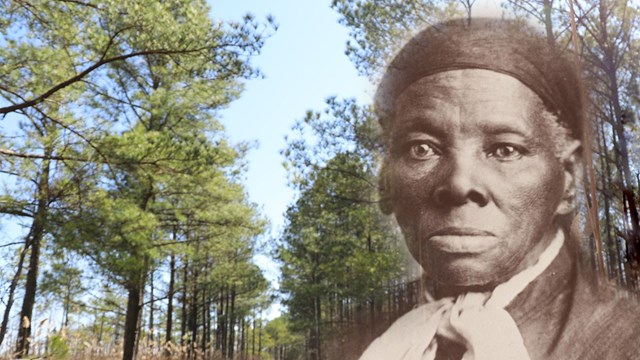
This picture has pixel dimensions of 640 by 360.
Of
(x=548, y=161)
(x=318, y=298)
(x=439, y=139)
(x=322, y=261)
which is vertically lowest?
(x=318, y=298)

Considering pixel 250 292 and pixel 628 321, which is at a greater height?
pixel 250 292

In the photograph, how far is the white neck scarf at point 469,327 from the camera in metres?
3.76

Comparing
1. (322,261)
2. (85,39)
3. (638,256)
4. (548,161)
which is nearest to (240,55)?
(85,39)

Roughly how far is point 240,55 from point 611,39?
3.72 meters

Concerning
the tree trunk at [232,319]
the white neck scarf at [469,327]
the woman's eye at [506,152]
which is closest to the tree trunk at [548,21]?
the woman's eye at [506,152]

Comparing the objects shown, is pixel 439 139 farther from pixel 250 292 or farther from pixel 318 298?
pixel 250 292

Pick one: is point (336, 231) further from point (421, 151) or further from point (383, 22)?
point (383, 22)

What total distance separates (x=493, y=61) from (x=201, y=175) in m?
3.61

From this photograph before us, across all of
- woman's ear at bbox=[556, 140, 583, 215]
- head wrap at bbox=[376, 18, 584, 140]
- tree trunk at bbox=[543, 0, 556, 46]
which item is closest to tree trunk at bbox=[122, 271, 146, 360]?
head wrap at bbox=[376, 18, 584, 140]

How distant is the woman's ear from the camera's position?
4023 mm

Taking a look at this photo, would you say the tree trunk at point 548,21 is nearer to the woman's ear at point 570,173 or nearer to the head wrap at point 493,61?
the head wrap at point 493,61

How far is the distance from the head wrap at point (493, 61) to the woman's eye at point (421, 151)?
1.35 ft

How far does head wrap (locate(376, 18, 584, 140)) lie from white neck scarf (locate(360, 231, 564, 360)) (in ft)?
3.76

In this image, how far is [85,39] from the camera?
5980mm
